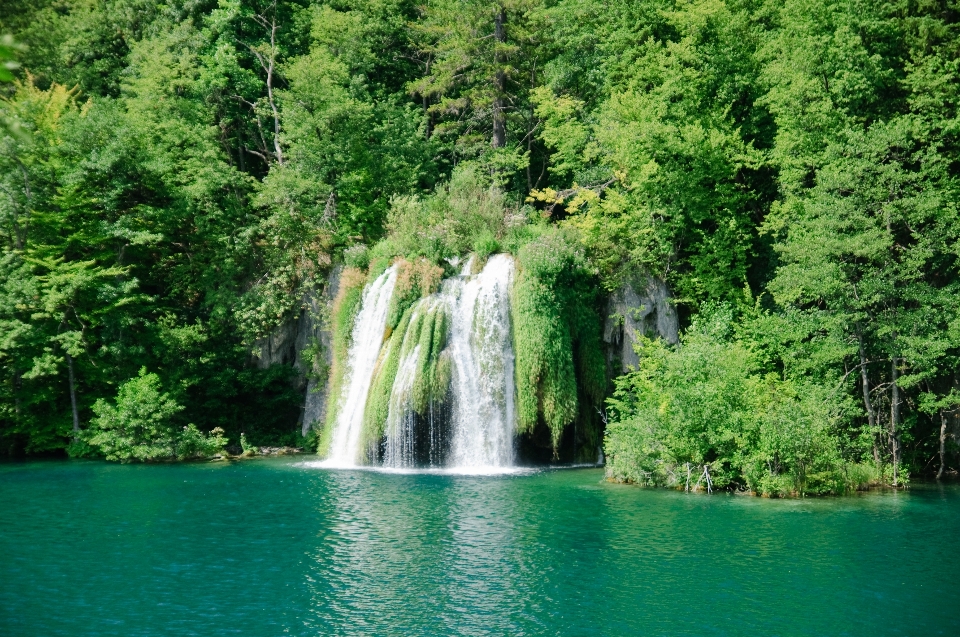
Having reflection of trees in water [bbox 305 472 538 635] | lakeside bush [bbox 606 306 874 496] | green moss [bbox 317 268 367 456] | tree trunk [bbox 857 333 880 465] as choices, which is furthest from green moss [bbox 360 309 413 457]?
tree trunk [bbox 857 333 880 465]

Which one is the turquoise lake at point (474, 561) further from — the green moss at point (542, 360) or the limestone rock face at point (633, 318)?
the limestone rock face at point (633, 318)

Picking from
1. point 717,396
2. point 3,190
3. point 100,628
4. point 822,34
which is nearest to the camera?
point 100,628

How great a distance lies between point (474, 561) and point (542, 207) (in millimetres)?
23032

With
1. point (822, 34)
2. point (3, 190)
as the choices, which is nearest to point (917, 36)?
point (822, 34)

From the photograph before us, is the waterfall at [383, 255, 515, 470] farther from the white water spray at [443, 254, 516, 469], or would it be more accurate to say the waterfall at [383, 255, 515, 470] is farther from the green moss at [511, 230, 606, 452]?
the green moss at [511, 230, 606, 452]

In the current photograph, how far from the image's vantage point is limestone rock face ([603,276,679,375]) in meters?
25.2

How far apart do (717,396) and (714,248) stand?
7652 mm

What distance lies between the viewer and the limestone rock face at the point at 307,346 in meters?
29.0

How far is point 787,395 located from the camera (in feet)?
68.5

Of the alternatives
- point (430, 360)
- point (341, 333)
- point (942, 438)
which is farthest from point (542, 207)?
point (942, 438)

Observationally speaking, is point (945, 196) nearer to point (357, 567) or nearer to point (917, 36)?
point (917, 36)

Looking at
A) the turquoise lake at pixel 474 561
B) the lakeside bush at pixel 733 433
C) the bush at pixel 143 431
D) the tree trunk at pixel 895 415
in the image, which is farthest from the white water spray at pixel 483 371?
the tree trunk at pixel 895 415

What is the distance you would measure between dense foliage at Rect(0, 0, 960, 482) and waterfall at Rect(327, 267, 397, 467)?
0.54 metres

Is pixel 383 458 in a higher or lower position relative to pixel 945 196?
lower
